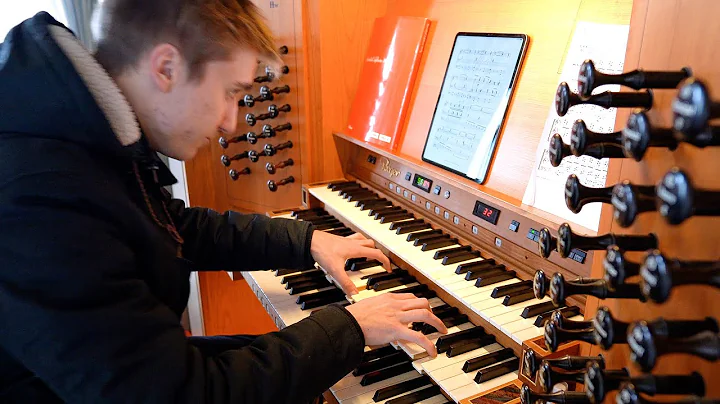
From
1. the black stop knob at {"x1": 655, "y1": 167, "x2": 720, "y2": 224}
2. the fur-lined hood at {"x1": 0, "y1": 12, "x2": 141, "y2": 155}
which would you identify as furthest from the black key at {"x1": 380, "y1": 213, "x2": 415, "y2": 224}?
the black stop knob at {"x1": 655, "y1": 167, "x2": 720, "y2": 224}

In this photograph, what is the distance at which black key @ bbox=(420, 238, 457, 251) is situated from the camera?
133cm

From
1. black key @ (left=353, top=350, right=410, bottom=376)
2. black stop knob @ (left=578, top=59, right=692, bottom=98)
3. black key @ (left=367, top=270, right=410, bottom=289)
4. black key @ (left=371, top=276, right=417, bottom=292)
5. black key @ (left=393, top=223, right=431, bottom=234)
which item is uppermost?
black stop knob @ (left=578, top=59, right=692, bottom=98)

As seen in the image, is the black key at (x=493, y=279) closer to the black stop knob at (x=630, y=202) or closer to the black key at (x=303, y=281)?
the black key at (x=303, y=281)

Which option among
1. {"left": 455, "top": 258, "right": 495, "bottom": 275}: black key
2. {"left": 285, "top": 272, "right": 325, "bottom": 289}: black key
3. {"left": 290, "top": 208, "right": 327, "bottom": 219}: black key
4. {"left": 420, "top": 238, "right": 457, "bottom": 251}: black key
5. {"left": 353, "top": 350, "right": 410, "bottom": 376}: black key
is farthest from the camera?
{"left": 290, "top": 208, "right": 327, "bottom": 219}: black key

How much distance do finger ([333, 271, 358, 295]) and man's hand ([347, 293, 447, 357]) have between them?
203 millimetres

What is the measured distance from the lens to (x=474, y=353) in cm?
106

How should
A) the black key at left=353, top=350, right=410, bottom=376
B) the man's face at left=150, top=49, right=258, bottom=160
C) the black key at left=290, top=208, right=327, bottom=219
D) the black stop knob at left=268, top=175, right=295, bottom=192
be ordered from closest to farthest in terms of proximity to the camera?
the man's face at left=150, top=49, right=258, bottom=160 < the black key at left=353, top=350, right=410, bottom=376 < the black key at left=290, top=208, right=327, bottom=219 < the black stop knob at left=268, top=175, right=295, bottom=192

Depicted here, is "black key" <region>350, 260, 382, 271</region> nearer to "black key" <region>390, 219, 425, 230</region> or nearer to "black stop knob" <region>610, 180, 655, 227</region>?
"black key" <region>390, 219, 425, 230</region>

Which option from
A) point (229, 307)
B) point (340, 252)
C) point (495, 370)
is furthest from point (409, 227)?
point (229, 307)

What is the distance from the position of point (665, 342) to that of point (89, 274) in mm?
709

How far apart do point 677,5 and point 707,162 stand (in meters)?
0.19

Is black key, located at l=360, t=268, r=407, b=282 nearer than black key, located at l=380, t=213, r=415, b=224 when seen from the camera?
Yes

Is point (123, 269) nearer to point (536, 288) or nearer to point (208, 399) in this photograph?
point (208, 399)

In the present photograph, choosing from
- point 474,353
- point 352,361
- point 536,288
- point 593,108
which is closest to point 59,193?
point 352,361
